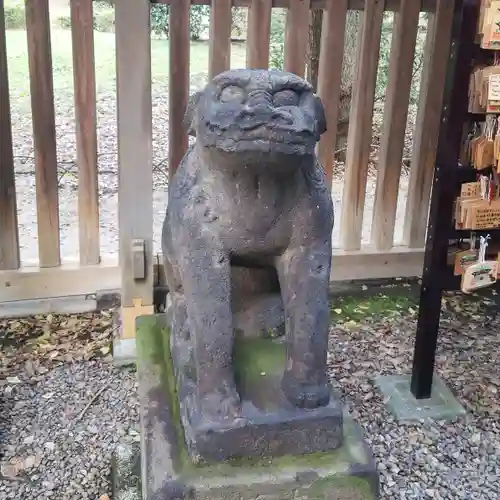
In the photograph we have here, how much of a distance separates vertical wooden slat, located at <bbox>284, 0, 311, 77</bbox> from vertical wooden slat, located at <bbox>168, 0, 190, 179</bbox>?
19.6 inches

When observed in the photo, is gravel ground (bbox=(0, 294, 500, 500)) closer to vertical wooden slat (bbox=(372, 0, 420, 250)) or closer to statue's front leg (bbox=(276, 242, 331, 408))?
vertical wooden slat (bbox=(372, 0, 420, 250))

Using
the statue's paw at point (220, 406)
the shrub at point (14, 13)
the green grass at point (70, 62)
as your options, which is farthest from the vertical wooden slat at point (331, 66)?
the shrub at point (14, 13)

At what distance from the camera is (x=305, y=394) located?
1.73 m

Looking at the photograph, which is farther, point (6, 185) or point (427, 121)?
point (427, 121)

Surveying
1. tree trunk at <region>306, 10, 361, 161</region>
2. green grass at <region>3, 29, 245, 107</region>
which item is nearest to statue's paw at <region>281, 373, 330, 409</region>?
tree trunk at <region>306, 10, 361, 161</region>

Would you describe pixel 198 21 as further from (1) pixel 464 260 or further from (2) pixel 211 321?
(2) pixel 211 321

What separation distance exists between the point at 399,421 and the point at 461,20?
5.13 ft

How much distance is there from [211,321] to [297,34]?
6.67 ft

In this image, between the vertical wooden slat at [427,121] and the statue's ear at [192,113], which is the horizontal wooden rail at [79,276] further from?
the statue's ear at [192,113]

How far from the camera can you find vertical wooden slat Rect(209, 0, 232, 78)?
3133mm

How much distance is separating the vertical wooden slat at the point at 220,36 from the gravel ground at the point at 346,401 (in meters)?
1.42

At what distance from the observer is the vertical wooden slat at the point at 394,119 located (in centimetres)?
344

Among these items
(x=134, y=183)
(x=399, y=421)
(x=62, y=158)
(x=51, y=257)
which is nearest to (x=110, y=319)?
(x=51, y=257)

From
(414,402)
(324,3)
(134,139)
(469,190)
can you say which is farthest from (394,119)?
(414,402)
